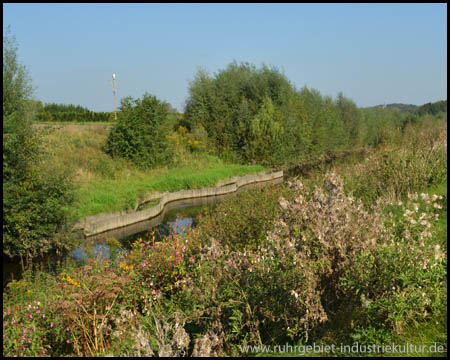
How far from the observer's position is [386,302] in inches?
148

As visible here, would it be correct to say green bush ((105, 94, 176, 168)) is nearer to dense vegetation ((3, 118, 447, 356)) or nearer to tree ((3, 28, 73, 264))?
tree ((3, 28, 73, 264))

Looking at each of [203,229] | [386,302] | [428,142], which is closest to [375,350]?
[386,302]

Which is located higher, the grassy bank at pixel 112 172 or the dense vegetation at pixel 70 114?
the dense vegetation at pixel 70 114

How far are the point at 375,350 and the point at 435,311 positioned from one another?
0.75 m

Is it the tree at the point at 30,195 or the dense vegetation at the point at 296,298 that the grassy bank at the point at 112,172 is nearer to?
the tree at the point at 30,195

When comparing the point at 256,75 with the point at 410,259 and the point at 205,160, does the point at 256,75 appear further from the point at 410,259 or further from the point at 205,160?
the point at 410,259

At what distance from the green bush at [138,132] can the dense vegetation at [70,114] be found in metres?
17.1

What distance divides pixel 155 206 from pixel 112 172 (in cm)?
451

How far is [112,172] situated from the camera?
21656 mm

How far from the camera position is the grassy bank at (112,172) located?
17.4m

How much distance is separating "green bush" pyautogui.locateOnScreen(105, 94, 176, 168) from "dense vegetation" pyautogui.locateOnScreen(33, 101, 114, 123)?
17.1 metres

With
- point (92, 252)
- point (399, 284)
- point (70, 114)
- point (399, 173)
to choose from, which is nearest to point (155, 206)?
point (92, 252)

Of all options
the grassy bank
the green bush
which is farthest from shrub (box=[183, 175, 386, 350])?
the green bush

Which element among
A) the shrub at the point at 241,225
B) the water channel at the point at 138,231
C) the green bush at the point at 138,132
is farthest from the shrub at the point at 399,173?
the green bush at the point at 138,132
